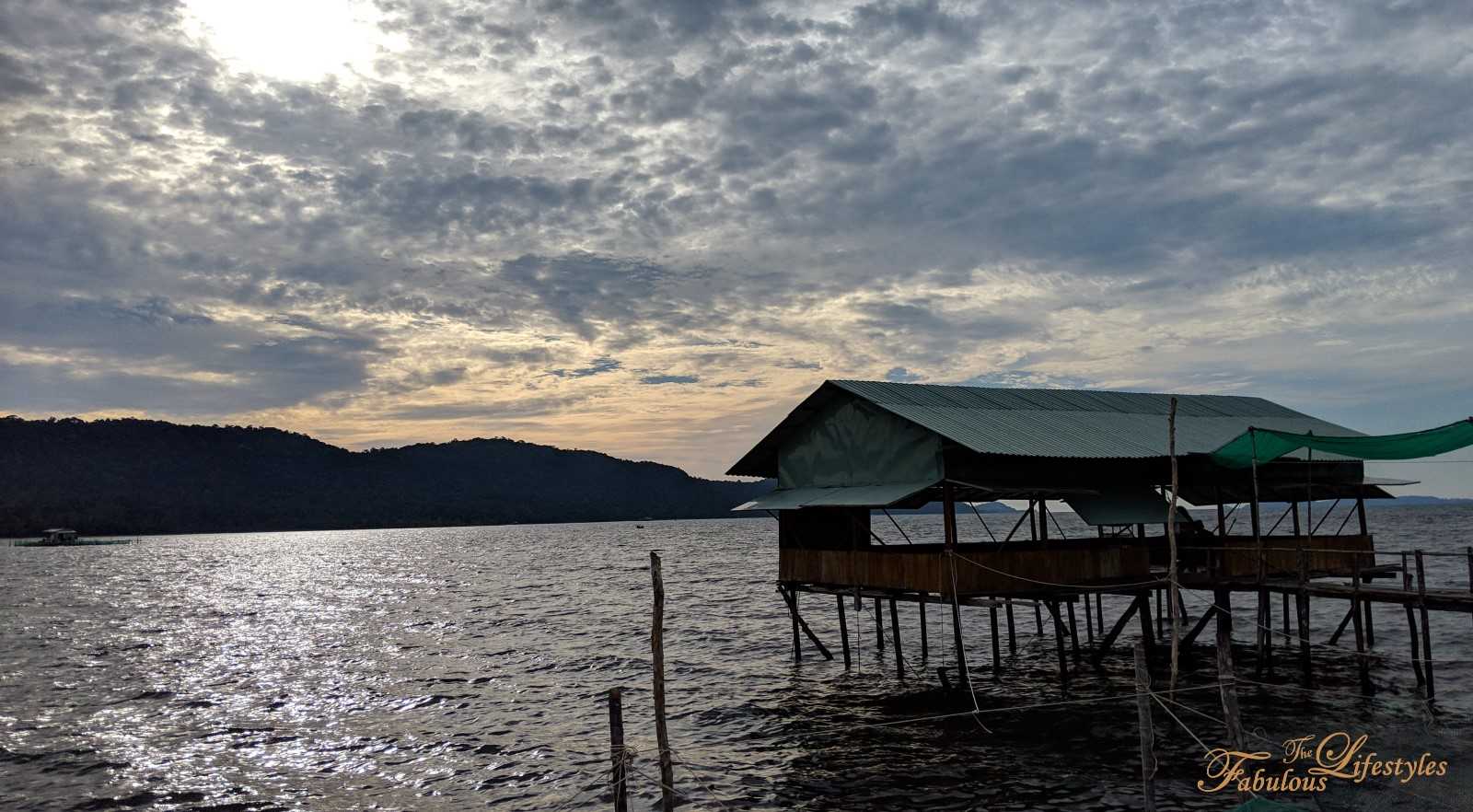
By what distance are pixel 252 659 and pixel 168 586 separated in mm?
57841

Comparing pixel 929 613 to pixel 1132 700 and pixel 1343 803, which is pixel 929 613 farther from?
pixel 1343 803

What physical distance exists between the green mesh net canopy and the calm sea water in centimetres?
667

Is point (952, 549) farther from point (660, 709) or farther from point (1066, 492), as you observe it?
point (660, 709)

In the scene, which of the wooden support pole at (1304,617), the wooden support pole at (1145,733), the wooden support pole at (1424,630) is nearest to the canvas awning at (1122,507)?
the wooden support pole at (1304,617)

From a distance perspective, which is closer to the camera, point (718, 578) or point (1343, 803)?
point (1343, 803)

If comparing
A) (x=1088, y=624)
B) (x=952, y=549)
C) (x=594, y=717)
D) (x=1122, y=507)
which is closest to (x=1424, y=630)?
(x=1122, y=507)

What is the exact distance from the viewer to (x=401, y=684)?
34469 mm

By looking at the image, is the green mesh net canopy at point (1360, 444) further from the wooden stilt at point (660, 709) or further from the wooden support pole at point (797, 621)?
the wooden stilt at point (660, 709)

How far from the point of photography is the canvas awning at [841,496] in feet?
81.7

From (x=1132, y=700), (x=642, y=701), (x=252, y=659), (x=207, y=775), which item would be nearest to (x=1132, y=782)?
(x=1132, y=700)

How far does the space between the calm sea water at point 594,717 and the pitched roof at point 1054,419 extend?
714cm

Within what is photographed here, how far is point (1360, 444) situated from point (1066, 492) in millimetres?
7082

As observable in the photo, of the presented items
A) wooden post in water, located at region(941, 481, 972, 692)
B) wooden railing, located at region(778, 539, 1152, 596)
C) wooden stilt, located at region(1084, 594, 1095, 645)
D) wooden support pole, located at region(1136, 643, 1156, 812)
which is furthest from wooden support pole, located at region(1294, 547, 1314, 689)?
wooden support pole, located at region(1136, 643, 1156, 812)

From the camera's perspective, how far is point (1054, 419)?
30.1 metres
